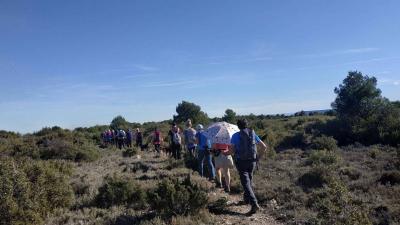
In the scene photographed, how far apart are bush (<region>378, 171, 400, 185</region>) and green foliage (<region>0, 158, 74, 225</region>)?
24.6ft

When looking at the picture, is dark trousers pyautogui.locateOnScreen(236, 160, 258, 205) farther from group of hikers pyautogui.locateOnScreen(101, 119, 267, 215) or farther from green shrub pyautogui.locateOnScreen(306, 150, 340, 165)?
green shrub pyautogui.locateOnScreen(306, 150, 340, 165)

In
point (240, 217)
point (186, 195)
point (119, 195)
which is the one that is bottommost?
point (240, 217)

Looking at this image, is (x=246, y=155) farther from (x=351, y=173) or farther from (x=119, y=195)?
(x=351, y=173)

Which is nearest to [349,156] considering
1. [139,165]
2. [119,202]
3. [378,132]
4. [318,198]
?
[378,132]

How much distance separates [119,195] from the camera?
10.6 m

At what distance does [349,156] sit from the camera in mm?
18500

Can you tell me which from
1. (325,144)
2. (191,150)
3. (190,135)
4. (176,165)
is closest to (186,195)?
(190,135)

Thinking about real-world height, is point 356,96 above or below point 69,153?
above

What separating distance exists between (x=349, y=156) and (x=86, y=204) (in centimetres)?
1158

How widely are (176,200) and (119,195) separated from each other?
228cm

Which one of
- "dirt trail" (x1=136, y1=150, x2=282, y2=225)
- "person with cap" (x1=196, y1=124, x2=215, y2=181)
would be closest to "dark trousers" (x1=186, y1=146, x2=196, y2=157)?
"person with cap" (x1=196, y1=124, x2=215, y2=181)

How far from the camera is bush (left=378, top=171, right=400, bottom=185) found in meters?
11.4

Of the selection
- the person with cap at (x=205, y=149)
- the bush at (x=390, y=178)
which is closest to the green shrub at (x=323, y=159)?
the bush at (x=390, y=178)

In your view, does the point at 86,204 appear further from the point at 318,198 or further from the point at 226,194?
the point at 318,198
